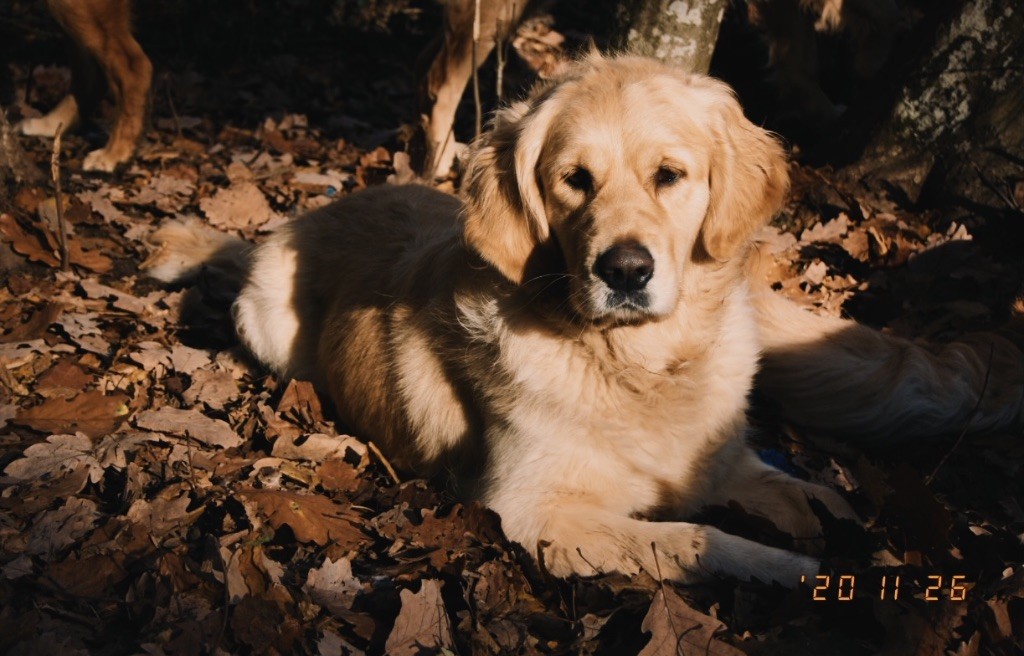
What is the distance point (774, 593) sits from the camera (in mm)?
2650

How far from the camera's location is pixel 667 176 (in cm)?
288

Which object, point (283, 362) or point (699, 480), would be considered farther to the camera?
point (283, 362)

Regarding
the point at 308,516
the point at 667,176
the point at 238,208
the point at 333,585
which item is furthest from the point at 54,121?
the point at 667,176

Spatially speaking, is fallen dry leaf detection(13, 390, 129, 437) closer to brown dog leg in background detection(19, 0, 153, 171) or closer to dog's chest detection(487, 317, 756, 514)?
dog's chest detection(487, 317, 756, 514)

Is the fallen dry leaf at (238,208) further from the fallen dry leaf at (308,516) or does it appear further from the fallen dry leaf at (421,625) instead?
the fallen dry leaf at (421,625)

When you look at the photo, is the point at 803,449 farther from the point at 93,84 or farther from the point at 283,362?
the point at 93,84

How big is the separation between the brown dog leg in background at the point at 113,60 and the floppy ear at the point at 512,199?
371 centimetres

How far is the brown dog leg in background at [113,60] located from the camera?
5.62 meters

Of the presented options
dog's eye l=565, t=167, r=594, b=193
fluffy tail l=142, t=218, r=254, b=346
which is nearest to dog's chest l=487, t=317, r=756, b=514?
dog's eye l=565, t=167, r=594, b=193

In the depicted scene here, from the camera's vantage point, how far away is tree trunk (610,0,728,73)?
4672mm

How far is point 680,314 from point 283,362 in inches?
78.6

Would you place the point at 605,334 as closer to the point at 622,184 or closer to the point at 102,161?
the point at 622,184

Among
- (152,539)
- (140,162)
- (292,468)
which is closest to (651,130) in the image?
(292,468)

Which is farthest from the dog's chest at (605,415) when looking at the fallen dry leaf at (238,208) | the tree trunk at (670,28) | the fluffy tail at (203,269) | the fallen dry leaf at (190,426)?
the fallen dry leaf at (238,208)
